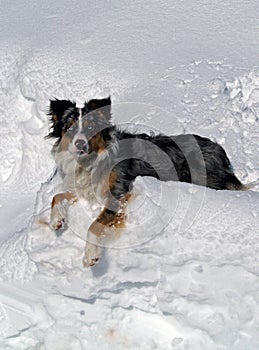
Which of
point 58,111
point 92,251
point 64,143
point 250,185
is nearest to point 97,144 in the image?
point 64,143

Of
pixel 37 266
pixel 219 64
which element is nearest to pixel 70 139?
pixel 37 266

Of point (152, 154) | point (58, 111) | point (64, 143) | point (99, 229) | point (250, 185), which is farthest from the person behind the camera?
point (250, 185)

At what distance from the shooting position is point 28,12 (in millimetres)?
9242

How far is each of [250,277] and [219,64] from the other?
4.14m

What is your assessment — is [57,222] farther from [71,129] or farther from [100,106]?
[100,106]

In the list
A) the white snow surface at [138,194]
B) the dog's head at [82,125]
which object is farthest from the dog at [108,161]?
the white snow surface at [138,194]

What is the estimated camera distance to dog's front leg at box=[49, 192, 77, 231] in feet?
15.6

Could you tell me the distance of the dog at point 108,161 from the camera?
4672 millimetres

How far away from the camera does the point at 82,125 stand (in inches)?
182

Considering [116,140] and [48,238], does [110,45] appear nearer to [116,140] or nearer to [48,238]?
[116,140]

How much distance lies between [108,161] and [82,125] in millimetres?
491

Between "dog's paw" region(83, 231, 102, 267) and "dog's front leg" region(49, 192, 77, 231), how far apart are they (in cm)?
37

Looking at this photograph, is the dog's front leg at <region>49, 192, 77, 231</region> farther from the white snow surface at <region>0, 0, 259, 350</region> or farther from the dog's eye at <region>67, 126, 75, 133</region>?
the dog's eye at <region>67, 126, 75, 133</region>

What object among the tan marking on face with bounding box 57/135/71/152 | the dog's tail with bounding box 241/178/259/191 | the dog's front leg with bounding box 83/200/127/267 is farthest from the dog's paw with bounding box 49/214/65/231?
the dog's tail with bounding box 241/178/259/191
